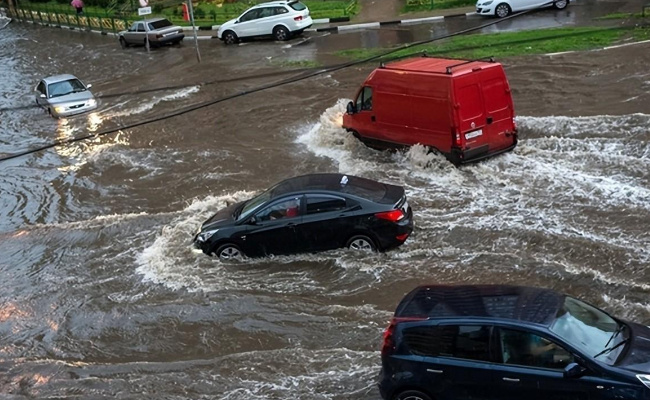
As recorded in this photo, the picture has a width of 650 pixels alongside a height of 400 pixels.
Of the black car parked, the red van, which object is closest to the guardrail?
the red van

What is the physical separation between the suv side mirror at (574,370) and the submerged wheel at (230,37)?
90.9ft

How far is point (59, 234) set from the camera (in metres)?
14.4

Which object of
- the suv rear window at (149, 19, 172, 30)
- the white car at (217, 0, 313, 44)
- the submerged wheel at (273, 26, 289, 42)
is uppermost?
the suv rear window at (149, 19, 172, 30)

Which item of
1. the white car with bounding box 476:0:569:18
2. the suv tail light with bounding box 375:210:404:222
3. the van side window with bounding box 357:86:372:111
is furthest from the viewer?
the white car with bounding box 476:0:569:18

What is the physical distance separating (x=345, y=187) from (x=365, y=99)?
458cm

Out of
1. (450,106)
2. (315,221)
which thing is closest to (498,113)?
(450,106)

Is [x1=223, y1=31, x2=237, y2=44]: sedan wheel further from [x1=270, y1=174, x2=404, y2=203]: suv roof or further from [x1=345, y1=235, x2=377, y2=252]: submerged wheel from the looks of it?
[x1=345, y1=235, x2=377, y2=252]: submerged wheel

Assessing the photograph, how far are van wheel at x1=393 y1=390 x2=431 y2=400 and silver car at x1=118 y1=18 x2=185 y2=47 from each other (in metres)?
29.6

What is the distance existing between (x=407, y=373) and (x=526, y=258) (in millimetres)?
4531

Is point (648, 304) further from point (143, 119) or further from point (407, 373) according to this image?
point (143, 119)

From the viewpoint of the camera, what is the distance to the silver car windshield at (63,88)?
24.0m

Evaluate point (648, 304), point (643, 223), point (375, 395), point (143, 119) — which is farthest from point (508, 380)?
point (143, 119)

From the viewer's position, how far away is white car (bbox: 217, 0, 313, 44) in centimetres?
3022

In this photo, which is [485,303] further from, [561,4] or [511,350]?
[561,4]
